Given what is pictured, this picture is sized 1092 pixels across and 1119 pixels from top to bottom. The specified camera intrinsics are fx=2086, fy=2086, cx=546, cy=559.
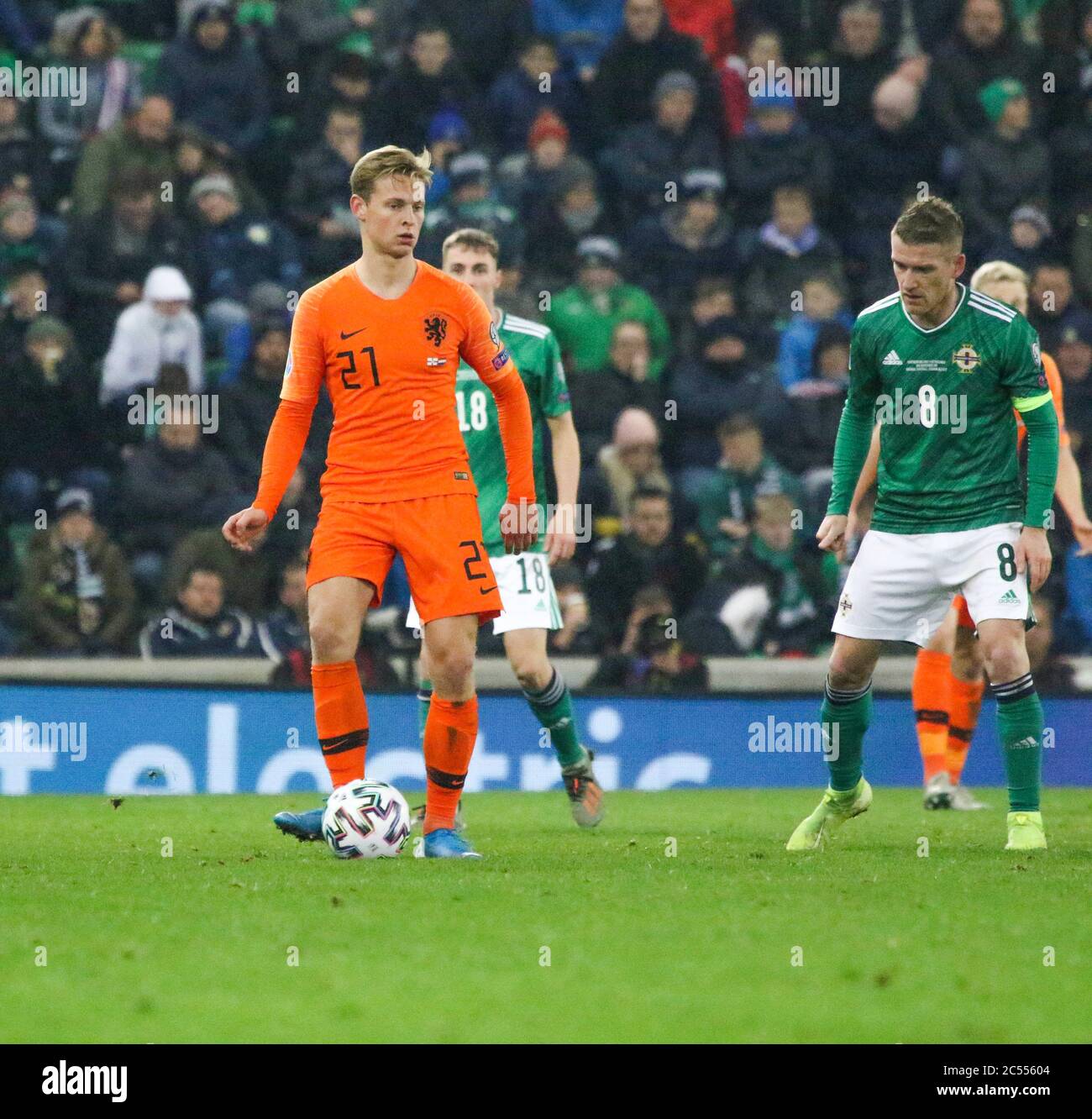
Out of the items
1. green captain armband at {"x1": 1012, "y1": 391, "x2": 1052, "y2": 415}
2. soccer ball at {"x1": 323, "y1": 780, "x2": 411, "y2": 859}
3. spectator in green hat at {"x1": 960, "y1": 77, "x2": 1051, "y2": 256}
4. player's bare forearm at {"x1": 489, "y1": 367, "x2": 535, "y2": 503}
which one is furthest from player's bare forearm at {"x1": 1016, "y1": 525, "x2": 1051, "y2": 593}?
spectator in green hat at {"x1": 960, "y1": 77, "x2": 1051, "y2": 256}

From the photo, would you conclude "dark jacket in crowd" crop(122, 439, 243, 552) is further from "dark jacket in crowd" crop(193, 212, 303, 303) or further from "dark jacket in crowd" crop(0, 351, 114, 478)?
"dark jacket in crowd" crop(193, 212, 303, 303)

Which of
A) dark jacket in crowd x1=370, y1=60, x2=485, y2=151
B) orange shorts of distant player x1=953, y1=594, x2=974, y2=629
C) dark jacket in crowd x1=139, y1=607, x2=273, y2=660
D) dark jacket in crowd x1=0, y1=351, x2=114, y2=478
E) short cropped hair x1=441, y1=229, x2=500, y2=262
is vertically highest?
dark jacket in crowd x1=370, y1=60, x2=485, y2=151

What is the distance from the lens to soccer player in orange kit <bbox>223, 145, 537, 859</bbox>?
6855 mm

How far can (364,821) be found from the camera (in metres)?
6.98

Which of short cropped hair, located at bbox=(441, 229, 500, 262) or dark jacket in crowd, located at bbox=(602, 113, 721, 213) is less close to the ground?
dark jacket in crowd, located at bbox=(602, 113, 721, 213)

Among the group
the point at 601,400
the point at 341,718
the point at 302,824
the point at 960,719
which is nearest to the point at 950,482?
the point at 341,718

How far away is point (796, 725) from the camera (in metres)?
11.9

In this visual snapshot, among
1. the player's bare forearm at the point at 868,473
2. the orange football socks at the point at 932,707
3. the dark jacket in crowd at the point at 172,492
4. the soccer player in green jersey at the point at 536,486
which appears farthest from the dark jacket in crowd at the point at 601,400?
the soccer player in green jersey at the point at 536,486

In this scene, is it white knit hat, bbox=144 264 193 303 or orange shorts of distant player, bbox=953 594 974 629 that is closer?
orange shorts of distant player, bbox=953 594 974 629

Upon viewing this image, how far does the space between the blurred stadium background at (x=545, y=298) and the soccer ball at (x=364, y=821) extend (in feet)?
15.0

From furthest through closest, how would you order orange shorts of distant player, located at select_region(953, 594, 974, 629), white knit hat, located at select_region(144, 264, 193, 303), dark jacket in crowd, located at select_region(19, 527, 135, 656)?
white knit hat, located at select_region(144, 264, 193, 303)
dark jacket in crowd, located at select_region(19, 527, 135, 656)
orange shorts of distant player, located at select_region(953, 594, 974, 629)

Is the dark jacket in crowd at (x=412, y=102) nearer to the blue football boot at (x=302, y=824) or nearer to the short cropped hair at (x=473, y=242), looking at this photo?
the short cropped hair at (x=473, y=242)

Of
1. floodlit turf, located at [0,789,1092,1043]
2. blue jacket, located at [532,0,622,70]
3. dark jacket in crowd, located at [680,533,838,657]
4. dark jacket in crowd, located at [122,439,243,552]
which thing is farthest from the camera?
blue jacket, located at [532,0,622,70]

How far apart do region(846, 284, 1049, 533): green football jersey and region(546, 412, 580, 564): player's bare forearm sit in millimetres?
1272
